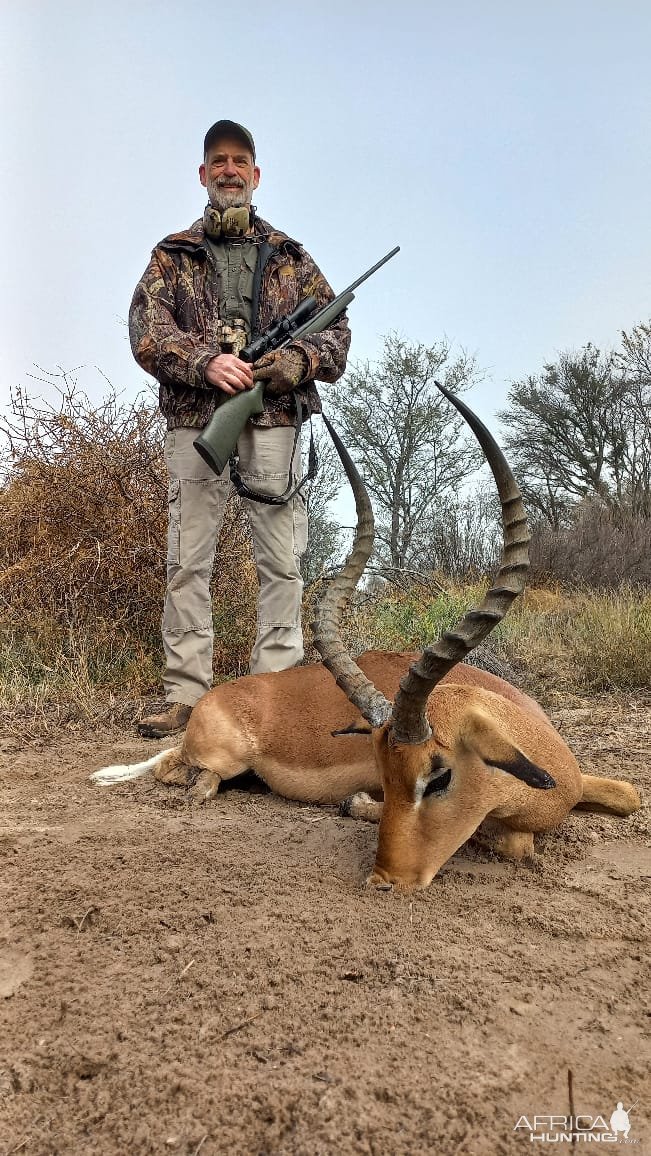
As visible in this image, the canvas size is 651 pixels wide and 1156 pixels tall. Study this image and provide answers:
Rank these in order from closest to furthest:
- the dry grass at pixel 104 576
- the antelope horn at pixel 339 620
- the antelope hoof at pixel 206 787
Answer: the antelope horn at pixel 339 620, the antelope hoof at pixel 206 787, the dry grass at pixel 104 576

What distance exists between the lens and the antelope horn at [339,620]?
296 centimetres

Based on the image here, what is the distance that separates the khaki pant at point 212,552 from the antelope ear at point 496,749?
222 cm

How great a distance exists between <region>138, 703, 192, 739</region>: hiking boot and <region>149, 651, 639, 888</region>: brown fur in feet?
2.48

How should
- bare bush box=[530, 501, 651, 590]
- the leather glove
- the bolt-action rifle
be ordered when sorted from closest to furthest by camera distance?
the bolt-action rifle, the leather glove, bare bush box=[530, 501, 651, 590]

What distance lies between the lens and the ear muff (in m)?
4.94

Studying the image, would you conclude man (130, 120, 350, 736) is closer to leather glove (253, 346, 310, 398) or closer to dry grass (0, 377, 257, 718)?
leather glove (253, 346, 310, 398)

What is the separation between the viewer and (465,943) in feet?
7.32

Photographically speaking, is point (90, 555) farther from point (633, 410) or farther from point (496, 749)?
point (633, 410)

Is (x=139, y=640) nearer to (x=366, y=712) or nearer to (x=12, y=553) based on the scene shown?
(x=12, y=553)

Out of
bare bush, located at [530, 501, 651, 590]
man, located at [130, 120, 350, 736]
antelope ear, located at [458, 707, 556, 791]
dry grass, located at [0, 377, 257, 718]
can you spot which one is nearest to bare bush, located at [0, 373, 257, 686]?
dry grass, located at [0, 377, 257, 718]

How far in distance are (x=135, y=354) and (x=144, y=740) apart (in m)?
2.54

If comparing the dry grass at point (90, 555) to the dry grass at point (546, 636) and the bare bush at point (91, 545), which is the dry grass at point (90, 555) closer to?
the bare bush at point (91, 545)

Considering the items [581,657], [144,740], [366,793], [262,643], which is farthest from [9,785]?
[581,657]

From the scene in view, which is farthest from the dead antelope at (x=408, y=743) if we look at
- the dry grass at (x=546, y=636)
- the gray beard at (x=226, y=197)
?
the dry grass at (x=546, y=636)
